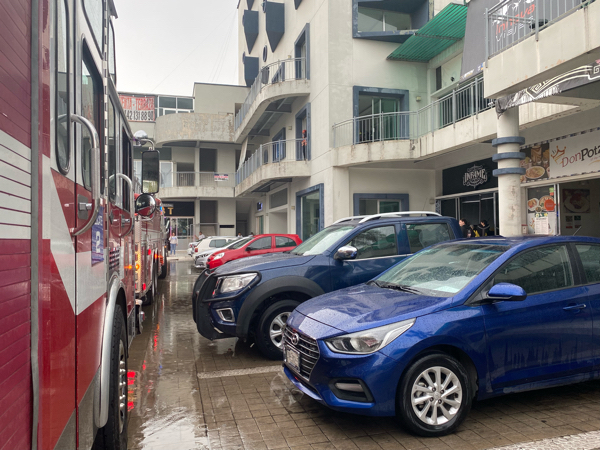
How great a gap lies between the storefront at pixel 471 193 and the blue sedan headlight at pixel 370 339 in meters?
11.4

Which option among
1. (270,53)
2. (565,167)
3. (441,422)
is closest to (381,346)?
(441,422)

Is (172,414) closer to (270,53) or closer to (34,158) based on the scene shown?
(34,158)

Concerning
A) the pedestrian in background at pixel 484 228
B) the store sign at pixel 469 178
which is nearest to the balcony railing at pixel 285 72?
the store sign at pixel 469 178

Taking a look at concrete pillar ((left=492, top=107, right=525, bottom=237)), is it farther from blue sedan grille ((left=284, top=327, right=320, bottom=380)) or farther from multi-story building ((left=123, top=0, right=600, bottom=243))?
blue sedan grille ((left=284, top=327, right=320, bottom=380))

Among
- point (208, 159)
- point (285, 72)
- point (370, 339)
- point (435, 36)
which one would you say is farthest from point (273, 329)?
point (208, 159)

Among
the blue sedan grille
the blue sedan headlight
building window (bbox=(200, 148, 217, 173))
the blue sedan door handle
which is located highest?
building window (bbox=(200, 148, 217, 173))

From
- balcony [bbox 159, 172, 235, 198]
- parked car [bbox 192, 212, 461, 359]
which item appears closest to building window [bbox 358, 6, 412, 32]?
parked car [bbox 192, 212, 461, 359]

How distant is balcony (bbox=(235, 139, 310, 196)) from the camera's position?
1844 cm

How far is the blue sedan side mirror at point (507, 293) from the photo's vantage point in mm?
3704

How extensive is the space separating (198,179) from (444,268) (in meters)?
28.8

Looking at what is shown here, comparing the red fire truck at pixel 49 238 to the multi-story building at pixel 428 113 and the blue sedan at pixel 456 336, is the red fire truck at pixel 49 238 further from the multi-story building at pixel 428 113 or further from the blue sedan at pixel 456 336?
the multi-story building at pixel 428 113

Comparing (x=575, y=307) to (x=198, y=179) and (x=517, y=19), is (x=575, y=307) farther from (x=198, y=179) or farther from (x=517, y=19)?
(x=198, y=179)

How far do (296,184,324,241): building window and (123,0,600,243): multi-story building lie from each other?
8cm

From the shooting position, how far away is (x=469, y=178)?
592 inches
